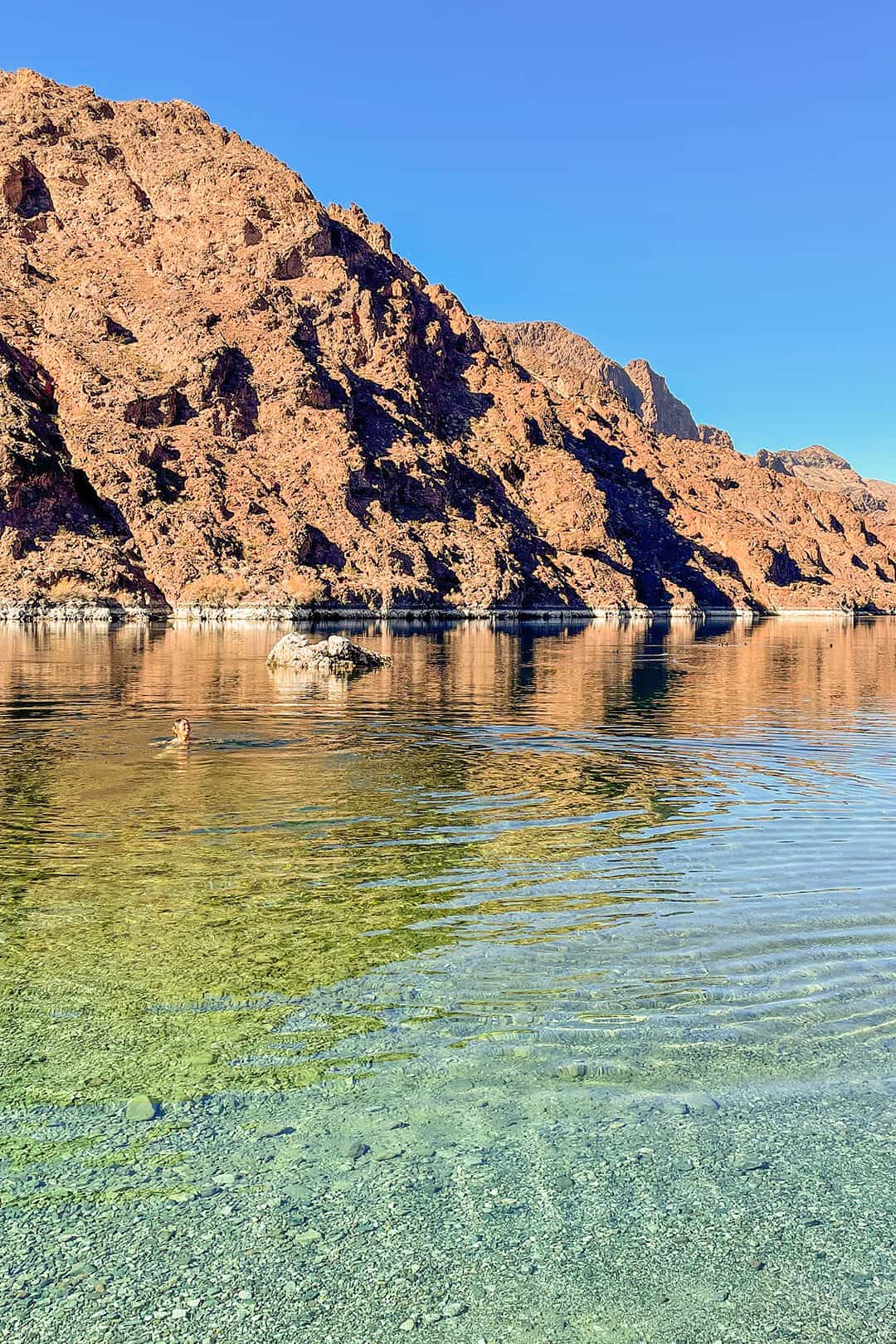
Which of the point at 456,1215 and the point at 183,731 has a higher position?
the point at 183,731

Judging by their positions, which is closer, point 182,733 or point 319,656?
point 182,733

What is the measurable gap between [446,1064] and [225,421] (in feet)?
520

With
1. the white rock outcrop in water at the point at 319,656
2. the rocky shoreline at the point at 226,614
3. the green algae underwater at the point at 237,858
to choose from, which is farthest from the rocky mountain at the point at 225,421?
the green algae underwater at the point at 237,858

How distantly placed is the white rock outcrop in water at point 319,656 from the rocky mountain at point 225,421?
86.6 meters

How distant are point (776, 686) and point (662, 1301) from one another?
39900 millimetres

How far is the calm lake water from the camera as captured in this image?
4.77 metres

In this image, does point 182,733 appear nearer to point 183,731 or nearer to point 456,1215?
point 183,731

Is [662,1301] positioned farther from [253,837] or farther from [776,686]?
[776,686]

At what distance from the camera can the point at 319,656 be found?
4722 cm

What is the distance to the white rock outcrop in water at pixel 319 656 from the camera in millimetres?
46969

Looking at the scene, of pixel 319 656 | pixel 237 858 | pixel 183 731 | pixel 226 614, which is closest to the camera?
pixel 237 858

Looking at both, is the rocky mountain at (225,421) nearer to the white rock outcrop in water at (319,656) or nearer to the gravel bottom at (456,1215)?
the white rock outcrop in water at (319,656)

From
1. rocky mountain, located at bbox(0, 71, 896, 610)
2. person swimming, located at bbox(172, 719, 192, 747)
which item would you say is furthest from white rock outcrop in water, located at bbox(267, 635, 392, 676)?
rocky mountain, located at bbox(0, 71, 896, 610)

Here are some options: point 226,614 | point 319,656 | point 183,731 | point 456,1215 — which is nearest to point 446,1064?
point 456,1215
